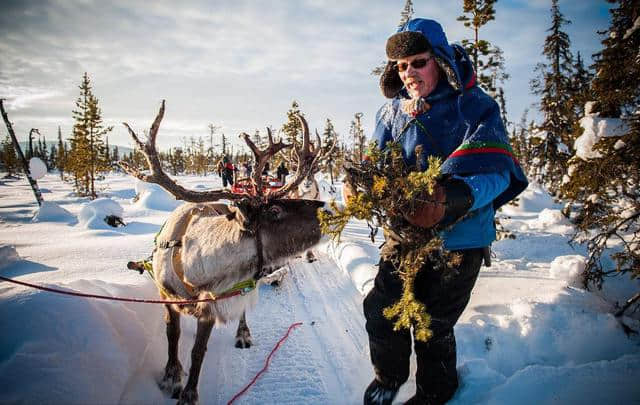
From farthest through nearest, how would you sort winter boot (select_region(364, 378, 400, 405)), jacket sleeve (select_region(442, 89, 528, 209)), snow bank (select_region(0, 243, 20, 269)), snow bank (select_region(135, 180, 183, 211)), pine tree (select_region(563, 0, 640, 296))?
1. snow bank (select_region(135, 180, 183, 211))
2. snow bank (select_region(0, 243, 20, 269))
3. pine tree (select_region(563, 0, 640, 296))
4. winter boot (select_region(364, 378, 400, 405))
5. jacket sleeve (select_region(442, 89, 528, 209))

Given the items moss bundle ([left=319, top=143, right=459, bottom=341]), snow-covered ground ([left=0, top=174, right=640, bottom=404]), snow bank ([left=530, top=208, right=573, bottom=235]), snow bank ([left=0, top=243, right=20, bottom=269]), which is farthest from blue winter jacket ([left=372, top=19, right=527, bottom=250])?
snow bank ([left=530, top=208, right=573, bottom=235])

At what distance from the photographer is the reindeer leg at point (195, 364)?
2.69 meters

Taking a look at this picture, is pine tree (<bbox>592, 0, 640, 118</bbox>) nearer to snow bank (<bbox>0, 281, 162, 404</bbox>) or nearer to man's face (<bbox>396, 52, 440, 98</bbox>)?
man's face (<bbox>396, 52, 440, 98</bbox>)

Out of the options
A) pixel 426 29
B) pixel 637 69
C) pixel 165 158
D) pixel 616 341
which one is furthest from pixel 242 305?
pixel 165 158

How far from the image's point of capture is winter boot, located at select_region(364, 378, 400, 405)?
2139 millimetres

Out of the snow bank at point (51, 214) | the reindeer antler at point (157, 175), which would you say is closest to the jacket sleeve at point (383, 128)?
the reindeer antler at point (157, 175)

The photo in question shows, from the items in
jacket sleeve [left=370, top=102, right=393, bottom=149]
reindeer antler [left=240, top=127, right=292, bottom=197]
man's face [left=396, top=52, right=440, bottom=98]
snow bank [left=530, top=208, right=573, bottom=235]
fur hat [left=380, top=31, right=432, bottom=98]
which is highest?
fur hat [left=380, top=31, right=432, bottom=98]

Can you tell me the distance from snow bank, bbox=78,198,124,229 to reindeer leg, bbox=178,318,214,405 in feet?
34.2

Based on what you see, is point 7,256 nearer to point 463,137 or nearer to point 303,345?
point 303,345

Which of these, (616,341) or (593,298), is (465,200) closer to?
(616,341)

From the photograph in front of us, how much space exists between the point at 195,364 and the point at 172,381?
548 millimetres

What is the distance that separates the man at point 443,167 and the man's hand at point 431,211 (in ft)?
0.96

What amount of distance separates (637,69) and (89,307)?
689 cm

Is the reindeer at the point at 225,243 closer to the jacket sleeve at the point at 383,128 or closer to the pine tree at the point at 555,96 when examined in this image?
the jacket sleeve at the point at 383,128
